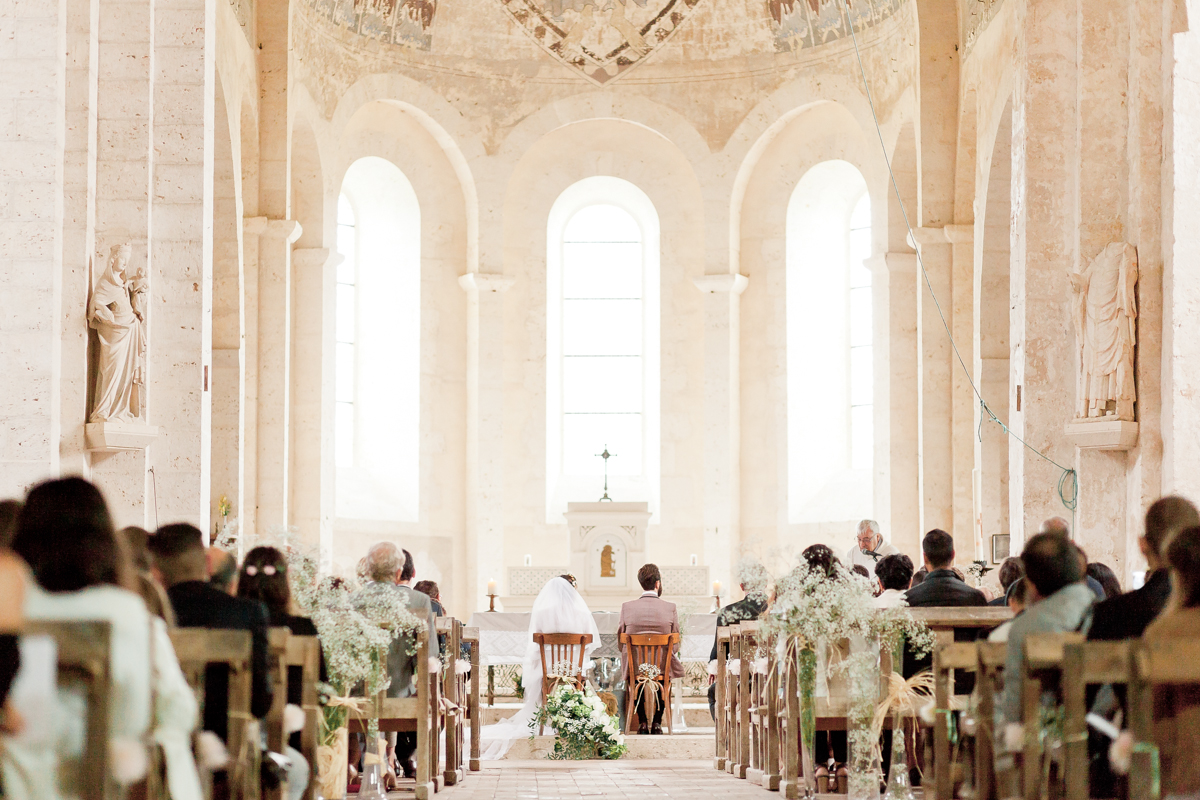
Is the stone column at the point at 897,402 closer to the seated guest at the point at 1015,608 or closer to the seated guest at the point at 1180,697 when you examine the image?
the seated guest at the point at 1015,608

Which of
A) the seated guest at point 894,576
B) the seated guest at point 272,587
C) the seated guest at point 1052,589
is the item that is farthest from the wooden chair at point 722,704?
the seated guest at point 1052,589

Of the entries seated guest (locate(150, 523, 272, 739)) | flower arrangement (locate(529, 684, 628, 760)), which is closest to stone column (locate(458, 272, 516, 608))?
flower arrangement (locate(529, 684, 628, 760))

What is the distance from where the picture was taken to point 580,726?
10.9 metres

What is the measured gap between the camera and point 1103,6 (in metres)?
10.3

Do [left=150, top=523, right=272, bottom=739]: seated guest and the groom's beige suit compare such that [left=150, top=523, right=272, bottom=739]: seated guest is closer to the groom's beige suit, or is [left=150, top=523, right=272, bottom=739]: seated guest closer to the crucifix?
the groom's beige suit

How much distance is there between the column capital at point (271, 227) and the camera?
1503cm

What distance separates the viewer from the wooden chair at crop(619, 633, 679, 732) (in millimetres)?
11594

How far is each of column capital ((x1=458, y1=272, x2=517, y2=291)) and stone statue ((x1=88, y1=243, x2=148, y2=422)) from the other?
8767mm

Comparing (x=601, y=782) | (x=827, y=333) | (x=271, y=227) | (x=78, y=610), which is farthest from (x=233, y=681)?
(x=827, y=333)

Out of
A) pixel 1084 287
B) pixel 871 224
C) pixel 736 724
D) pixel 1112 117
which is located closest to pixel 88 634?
pixel 736 724

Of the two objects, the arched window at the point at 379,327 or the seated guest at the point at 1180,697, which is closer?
the seated guest at the point at 1180,697

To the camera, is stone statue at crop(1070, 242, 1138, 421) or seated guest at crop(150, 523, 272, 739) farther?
stone statue at crop(1070, 242, 1138, 421)

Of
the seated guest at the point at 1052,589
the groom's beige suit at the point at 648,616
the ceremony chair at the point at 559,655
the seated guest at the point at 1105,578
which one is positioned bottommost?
the ceremony chair at the point at 559,655

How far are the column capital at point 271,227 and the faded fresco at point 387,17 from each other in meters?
2.53
